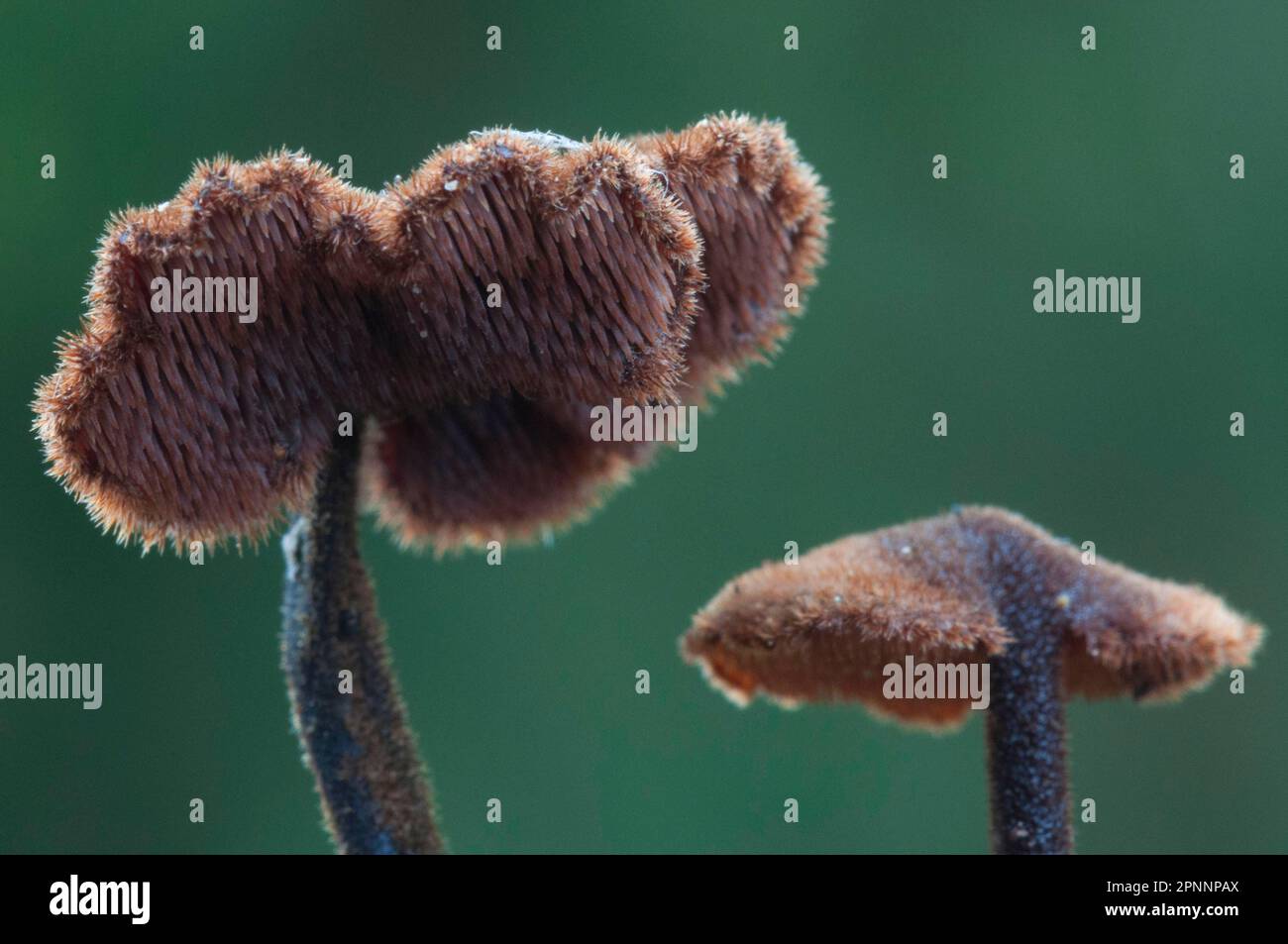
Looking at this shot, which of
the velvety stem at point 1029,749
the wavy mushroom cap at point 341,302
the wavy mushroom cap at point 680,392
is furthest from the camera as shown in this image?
the velvety stem at point 1029,749

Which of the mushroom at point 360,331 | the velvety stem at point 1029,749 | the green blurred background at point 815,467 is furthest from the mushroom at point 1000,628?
the green blurred background at point 815,467

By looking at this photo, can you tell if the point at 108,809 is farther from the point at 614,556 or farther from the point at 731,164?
the point at 731,164

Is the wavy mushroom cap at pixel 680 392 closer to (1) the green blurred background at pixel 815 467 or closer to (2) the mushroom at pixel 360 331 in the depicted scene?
(2) the mushroom at pixel 360 331

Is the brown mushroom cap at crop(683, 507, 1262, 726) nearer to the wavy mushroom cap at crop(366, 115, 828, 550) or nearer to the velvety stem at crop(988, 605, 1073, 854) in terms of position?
the velvety stem at crop(988, 605, 1073, 854)

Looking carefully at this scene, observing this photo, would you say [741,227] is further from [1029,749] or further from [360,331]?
[1029,749]

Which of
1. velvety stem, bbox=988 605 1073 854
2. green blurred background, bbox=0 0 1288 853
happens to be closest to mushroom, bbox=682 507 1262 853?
velvety stem, bbox=988 605 1073 854

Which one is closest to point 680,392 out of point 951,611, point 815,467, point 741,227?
point 741,227

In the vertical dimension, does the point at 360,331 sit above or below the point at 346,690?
above

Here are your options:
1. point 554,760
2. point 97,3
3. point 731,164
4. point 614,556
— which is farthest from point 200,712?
point 731,164
